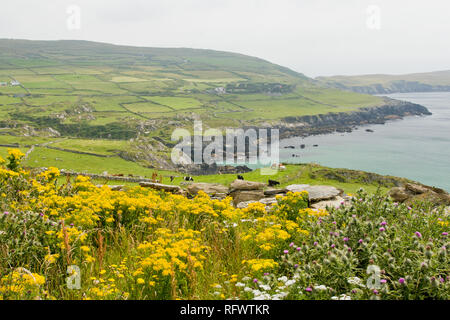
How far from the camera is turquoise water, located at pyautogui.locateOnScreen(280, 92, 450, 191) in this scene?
82250mm

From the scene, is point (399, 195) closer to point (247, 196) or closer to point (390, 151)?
point (247, 196)

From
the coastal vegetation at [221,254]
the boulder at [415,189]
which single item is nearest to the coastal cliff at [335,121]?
the boulder at [415,189]

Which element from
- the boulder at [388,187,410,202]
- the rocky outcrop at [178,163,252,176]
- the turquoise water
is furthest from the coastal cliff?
the boulder at [388,187,410,202]

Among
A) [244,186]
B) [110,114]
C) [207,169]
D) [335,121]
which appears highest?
[110,114]

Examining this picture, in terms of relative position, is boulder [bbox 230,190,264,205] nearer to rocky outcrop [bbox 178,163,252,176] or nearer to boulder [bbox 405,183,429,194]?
boulder [bbox 405,183,429,194]

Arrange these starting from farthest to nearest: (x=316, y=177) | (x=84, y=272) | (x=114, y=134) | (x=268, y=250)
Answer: (x=114, y=134) → (x=316, y=177) → (x=268, y=250) → (x=84, y=272)

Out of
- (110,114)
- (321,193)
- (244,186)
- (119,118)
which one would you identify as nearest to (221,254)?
(321,193)

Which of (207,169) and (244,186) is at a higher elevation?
(244,186)

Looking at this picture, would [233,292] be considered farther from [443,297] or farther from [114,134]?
[114,134]

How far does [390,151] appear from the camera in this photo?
105m

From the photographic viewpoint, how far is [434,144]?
111938 millimetres
